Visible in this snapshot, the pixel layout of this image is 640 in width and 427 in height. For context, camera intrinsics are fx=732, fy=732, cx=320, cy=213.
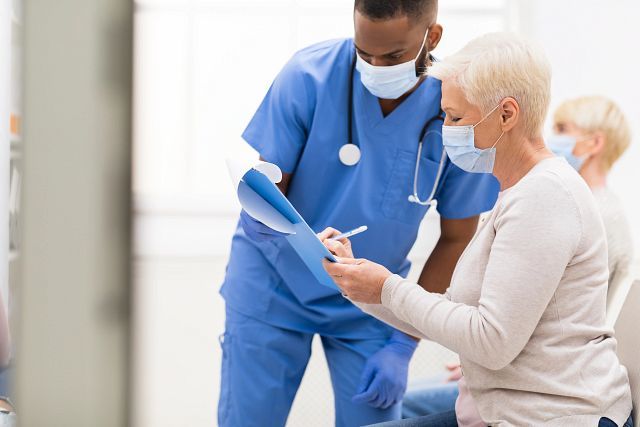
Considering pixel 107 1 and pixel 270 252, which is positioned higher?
pixel 107 1

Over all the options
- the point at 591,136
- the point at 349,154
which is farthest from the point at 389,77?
the point at 591,136

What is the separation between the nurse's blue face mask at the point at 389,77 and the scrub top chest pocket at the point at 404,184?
0.43ft

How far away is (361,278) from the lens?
120 centimetres

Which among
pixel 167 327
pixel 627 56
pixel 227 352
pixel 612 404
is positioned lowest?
pixel 167 327

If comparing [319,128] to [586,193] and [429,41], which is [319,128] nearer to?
[429,41]

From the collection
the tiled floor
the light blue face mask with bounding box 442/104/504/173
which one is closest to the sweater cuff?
the light blue face mask with bounding box 442/104/504/173

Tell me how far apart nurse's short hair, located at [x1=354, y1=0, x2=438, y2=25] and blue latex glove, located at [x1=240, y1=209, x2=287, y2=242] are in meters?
0.46

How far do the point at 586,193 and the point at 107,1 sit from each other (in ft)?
2.40

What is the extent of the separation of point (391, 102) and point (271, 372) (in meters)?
0.64

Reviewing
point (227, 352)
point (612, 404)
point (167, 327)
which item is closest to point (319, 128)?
point (227, 352)

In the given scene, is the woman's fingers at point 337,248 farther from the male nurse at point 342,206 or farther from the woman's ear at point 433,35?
the woman's ear at point 433,35

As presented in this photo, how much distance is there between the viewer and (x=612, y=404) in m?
1.09

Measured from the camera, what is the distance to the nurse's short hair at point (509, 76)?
1132 mm

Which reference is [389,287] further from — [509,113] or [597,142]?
[597,142]
